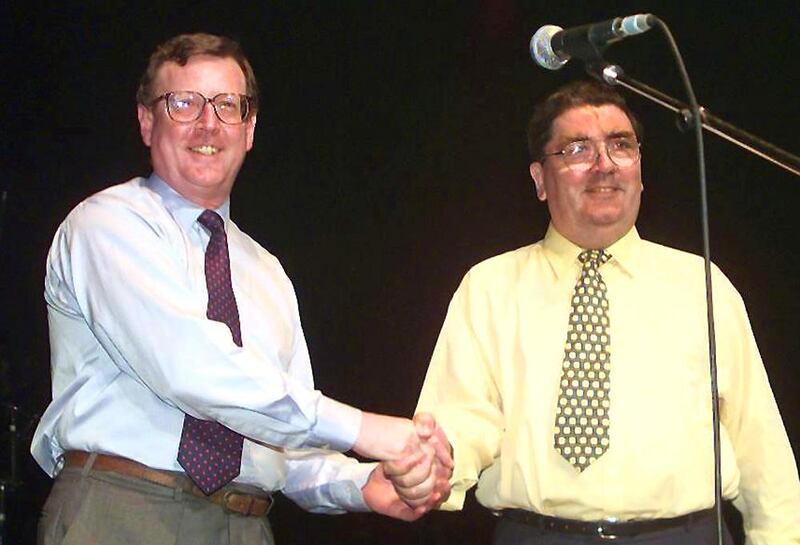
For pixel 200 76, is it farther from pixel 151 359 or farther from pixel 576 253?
pixel 576 253

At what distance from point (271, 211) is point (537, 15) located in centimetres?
133

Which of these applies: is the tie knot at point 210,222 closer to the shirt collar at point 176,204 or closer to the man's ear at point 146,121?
the shirt collar at point 176,204

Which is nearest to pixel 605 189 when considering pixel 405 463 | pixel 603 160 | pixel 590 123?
pixel 603 160

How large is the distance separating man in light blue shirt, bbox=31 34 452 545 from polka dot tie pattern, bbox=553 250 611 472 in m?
0.33

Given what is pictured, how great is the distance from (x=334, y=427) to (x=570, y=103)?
1.15 meters

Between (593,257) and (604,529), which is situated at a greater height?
(593,257)

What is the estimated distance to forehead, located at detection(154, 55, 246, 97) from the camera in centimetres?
246

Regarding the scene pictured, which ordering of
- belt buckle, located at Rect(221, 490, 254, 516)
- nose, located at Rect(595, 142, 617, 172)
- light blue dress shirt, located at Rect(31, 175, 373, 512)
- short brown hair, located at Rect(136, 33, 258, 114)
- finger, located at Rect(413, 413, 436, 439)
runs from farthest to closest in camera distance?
nose, located at Rect(595, 142, 617, 172), short brown hair, located at Rect(136, 33, 258, 114), finger, located at Rect(413, 413, 436, 439), belt buckle, located at Rect(221, 490, 254, 516), light blue dress shirt, located at Rect(31, 175, 373, 512)

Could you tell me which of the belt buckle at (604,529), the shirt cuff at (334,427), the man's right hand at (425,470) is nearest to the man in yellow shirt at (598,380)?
the belt buckle at (604,529)

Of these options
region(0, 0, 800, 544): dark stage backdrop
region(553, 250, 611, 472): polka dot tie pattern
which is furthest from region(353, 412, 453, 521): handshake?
region(0, 0, 800, 544): dark stage backdrop

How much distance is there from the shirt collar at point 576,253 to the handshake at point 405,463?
60 centimetres

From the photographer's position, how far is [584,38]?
6.77 ft

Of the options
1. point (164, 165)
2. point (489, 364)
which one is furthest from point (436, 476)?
point (164, 165)

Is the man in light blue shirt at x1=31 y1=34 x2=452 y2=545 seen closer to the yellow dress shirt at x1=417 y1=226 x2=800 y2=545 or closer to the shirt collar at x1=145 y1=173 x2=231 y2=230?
the shirt collar at x1=145 y1=173 x2=231 y2=230
